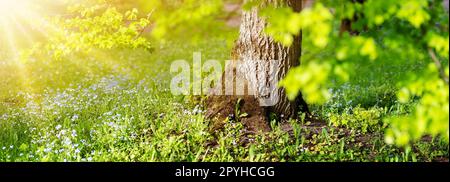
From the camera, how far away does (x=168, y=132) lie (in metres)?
7.14

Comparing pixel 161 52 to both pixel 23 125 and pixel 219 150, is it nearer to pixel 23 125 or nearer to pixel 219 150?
pixel 23 125

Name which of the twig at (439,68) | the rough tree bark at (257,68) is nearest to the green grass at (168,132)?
the rough tree bark at (257,68)

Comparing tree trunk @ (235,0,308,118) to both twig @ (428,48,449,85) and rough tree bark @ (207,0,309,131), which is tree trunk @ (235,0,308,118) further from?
twig @ (428,48,449,85)

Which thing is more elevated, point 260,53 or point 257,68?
point 260,53

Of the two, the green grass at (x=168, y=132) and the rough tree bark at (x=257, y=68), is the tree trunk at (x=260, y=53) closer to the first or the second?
the rough tree bark at (x=257, y=68)

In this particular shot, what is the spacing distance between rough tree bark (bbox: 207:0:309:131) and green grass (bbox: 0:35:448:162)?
212 mm

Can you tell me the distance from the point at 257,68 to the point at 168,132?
1.35 m

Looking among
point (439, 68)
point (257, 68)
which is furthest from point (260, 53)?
point (439, 68)

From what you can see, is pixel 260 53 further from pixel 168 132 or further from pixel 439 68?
pixel 439 68

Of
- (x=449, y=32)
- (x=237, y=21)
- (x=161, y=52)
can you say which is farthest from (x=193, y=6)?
(x=237, y=21)

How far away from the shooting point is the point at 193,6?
5.83 meters

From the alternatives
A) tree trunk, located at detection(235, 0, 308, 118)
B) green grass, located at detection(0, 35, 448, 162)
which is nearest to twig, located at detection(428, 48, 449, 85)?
green grass, located at detection(0, 35, 448, 162)

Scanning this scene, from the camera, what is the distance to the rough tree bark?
7.02 metres

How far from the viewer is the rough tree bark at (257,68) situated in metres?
7.02
